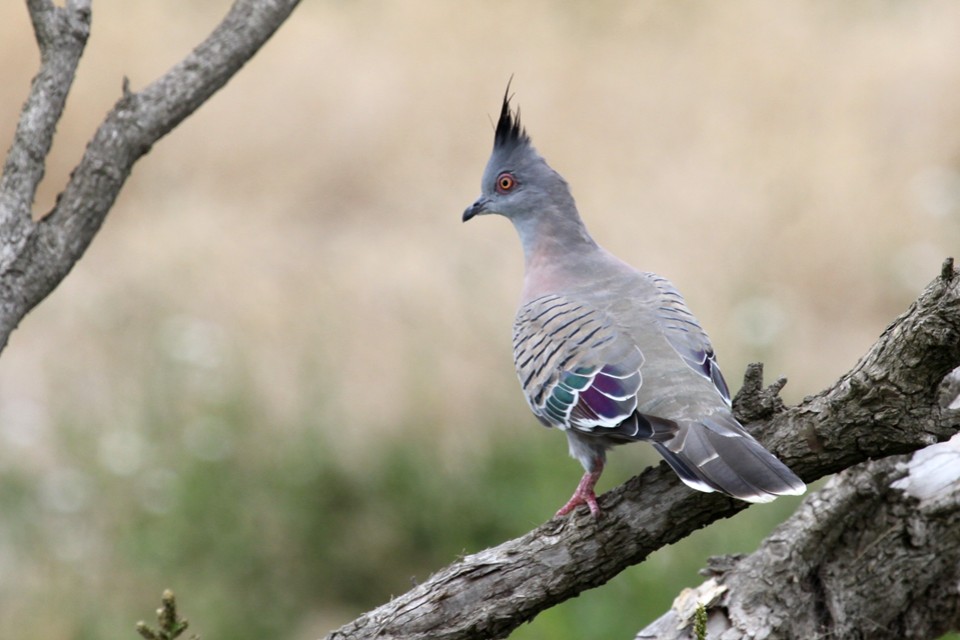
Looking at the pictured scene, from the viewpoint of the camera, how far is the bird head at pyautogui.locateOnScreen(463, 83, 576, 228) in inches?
163

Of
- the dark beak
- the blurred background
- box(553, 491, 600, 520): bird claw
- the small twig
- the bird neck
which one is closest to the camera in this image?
the small twig

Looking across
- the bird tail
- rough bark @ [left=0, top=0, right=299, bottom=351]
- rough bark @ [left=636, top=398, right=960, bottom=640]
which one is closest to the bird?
the bird tail

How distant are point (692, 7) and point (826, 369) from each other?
3976 mm

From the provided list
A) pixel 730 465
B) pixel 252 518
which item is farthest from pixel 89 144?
pixel 252 518

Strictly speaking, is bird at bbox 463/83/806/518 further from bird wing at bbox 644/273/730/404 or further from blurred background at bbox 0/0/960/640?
blurred background at bbox 0/0/960/640

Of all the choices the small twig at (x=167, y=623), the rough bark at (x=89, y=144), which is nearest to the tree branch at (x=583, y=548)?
the small twig at (x=167, y=623)

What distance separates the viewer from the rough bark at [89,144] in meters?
2.86

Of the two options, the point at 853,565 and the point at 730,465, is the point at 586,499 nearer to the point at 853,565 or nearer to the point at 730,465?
the point at 730,465

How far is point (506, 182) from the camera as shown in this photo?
13.8 feet

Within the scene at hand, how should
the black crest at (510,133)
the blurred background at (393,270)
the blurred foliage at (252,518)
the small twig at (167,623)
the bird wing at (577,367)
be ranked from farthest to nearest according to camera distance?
the blurred background at (393,270)
the blurred foliage at (252,518)
the black crest at (510,133)
the bird wing at (577,367)
the small twig at (167,623)

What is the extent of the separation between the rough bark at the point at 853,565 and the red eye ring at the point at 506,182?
1515mm

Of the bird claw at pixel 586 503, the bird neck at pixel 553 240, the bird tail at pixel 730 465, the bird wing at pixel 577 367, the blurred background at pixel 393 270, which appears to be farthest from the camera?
the blurred background at pixel 393 270

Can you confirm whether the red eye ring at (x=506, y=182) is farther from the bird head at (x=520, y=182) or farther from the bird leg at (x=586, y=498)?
the bird leg at (x=586, y=498)

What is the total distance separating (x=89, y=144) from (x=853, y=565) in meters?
2.24
